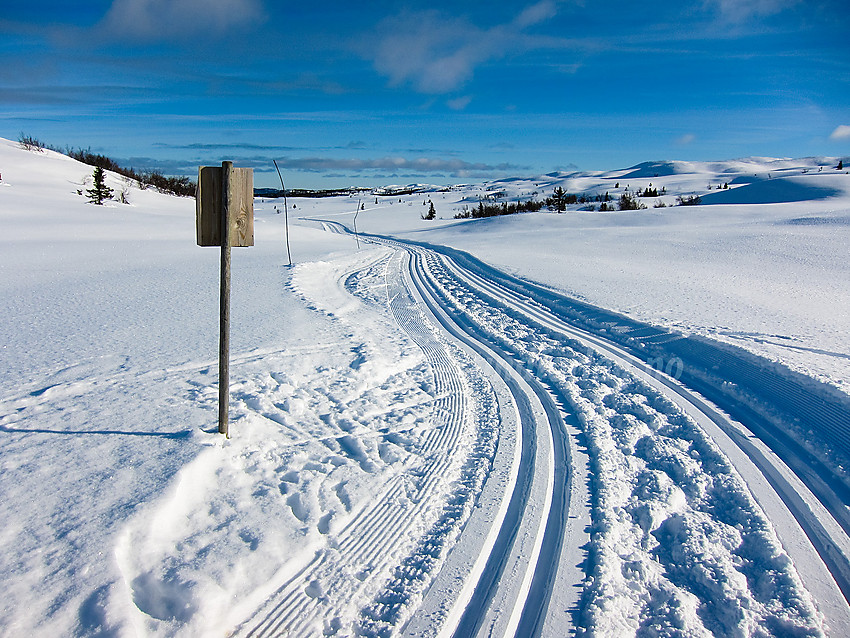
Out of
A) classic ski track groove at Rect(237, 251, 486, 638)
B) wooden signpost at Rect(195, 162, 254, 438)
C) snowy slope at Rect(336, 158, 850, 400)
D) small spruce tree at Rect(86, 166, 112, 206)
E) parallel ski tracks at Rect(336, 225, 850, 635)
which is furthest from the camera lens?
small spruce tree at Rect(86, 166, 112, 206)

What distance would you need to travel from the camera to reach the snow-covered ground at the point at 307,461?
7.68 ft

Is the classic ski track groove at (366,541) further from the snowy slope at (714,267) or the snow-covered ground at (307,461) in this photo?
the snowy slope at (714,267)

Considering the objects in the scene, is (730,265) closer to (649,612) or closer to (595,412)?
(595,412)

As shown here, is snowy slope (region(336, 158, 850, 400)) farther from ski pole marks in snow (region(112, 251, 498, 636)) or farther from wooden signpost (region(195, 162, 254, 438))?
wooden signpost (region(195, 162, 254, 438))

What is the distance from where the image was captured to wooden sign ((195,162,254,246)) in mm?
3191

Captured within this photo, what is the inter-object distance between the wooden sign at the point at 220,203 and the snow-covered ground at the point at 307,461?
152 cm

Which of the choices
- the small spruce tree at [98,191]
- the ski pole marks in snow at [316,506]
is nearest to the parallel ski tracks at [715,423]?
the ski pole marks in snow at [316,506]

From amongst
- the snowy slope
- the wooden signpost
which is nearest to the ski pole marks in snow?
the wooden signpost

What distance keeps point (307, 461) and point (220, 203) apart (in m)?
1.93

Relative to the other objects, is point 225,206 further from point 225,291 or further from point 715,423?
point 715,423

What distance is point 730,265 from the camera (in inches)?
470

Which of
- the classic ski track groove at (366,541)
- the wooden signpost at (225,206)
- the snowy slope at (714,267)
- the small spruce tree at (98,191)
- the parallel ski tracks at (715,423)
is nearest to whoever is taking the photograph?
the classic ski track groove at (366,541)

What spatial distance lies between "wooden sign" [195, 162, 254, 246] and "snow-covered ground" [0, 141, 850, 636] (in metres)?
1.52

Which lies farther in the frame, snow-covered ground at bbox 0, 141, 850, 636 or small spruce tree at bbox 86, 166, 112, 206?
small spruce tree at bbox 86, 166, 112, 206
